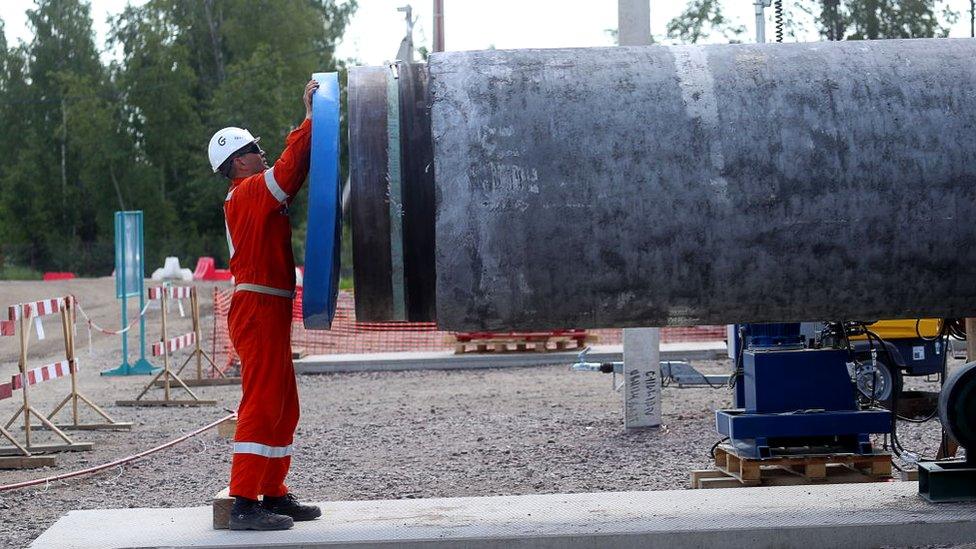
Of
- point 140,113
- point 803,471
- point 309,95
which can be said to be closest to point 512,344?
point 803,471

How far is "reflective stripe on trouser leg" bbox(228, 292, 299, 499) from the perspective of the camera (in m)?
5.87

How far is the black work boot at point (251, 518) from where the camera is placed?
19.7ft

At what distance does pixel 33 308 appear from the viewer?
35.7ft

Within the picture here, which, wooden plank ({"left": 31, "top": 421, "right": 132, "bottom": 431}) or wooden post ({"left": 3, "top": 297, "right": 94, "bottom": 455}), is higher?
wooden post ({"left": 3, "top": 297, "right": 94, "bottom": 455})

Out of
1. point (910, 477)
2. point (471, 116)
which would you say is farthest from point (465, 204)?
point (910, 477)

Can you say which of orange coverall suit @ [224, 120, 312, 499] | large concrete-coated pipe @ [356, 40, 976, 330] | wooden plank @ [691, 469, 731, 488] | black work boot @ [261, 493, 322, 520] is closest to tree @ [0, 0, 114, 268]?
wooden plank @ [691, 469, 731, 488]

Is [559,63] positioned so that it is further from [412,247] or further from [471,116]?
[412,247]

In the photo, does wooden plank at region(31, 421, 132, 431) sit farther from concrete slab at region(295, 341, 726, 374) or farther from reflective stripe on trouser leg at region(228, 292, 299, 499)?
reflective stripe on trouser leg at region(228, 292, 299, 499)

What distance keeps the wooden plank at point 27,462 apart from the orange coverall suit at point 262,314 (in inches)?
183

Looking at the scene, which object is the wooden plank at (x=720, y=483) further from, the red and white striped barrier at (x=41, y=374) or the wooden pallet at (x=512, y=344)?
the wooden pallet at (x=512, y=344)

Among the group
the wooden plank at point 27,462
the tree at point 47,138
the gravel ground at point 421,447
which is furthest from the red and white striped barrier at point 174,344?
the tree at point 47,138

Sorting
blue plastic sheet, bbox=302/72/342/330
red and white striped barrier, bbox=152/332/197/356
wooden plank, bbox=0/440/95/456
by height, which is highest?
blue plastic sheet, bbox=302/72/342/330

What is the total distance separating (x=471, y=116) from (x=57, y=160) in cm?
6327

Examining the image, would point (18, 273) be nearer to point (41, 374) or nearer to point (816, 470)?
point (41, 374)
